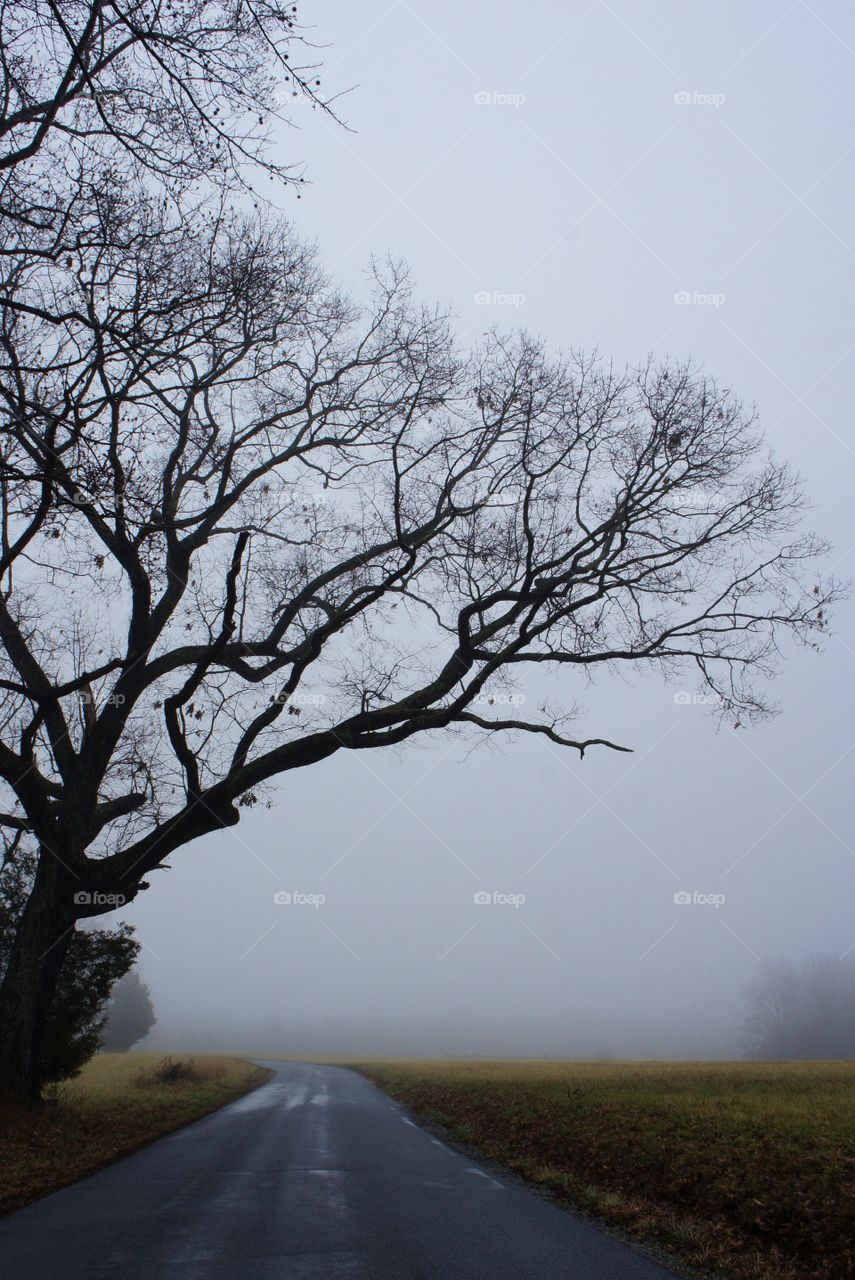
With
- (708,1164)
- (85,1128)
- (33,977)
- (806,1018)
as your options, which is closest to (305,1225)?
(708,1164)

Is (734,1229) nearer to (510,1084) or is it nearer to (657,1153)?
(657,1153)

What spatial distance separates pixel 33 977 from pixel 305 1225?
932 centimetres

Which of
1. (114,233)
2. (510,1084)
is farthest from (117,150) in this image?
(510,1084)

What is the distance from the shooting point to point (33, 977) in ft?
47.6

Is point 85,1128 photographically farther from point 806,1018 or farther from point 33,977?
point 806,1018

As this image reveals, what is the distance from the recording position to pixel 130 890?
15.6 meters

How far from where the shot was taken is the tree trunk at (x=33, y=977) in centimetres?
1416

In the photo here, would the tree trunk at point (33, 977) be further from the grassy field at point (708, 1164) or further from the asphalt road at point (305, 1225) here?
the grassy field at point (708, 1164)

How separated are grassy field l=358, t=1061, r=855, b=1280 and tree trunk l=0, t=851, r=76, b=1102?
289 inches

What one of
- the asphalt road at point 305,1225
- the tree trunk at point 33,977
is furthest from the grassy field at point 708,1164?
the tree trunk at point 33,977

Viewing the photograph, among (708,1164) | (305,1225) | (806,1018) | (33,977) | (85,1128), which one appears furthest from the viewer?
(806,1018)

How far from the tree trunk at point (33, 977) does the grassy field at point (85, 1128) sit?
75cm

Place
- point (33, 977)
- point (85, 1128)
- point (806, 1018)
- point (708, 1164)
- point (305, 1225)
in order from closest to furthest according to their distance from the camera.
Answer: point (305, 1225)
point (708, 1164)
point (85, 1128)
point (33, 977)
point (806, 1018)

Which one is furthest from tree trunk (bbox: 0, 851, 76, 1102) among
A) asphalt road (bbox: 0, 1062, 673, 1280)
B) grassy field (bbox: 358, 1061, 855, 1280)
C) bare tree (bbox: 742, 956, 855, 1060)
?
bare tree (bbox: 742, 956, 855, 1060)
